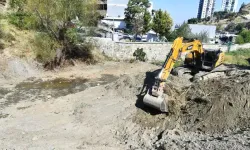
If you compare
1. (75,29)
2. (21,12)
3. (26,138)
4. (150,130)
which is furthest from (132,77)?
(21,12)

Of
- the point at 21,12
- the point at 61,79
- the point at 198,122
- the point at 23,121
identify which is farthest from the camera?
the point at 21,12

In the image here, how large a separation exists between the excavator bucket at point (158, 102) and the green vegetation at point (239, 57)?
14.5 m

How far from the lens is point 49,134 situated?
6.81m

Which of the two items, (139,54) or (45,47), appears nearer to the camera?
(45,47)

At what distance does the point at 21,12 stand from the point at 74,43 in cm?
412

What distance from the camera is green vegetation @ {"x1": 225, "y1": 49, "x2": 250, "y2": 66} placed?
20614 millimetres

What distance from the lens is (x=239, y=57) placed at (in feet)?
73.6

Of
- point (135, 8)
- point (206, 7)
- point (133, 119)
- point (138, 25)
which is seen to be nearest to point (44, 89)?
point (133, 119)

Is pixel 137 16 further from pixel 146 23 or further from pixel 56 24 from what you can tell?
pixel 56 24

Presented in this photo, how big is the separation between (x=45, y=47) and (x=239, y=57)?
15.7 metres

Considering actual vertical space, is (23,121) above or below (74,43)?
below

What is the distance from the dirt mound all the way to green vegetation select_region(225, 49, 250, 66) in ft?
44.5

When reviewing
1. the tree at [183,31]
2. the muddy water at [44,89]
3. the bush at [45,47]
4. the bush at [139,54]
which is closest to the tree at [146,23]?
the tree at [183,31]

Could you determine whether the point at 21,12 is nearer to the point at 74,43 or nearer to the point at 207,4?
the point at 74,43
